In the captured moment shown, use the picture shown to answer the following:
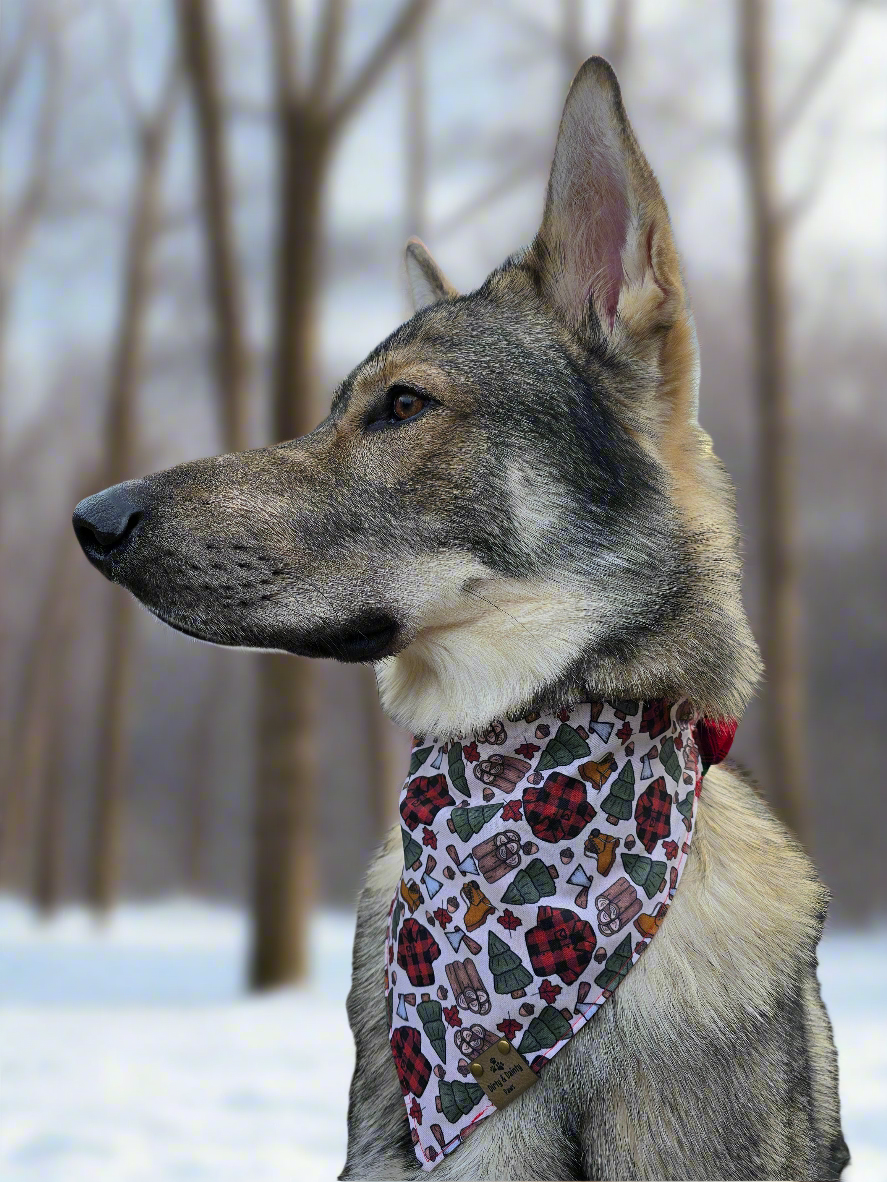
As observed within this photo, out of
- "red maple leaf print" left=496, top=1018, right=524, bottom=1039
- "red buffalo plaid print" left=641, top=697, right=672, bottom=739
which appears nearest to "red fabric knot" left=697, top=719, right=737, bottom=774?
"red buffalo plaid print" left=641, top=697, right=672, bottom=739

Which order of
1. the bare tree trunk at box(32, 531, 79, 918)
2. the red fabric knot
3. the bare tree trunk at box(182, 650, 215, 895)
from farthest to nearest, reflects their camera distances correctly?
the bare tree trunk at box(182, 650, 215, 895) → the bare tree trunk at box(32, 531, 79, 918) → the red fabric knot

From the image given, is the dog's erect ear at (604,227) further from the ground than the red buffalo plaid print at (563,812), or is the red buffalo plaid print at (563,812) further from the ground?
the dog's erect ear at (604,227)

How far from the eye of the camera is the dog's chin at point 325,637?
8.26 ft

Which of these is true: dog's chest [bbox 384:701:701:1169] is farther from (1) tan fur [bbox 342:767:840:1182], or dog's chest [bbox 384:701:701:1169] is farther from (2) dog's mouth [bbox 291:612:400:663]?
(2) dog's mouth [bbox 291:612:400:663]

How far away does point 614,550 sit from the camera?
2.55 m

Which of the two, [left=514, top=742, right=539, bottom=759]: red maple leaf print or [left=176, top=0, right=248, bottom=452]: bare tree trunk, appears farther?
[left=176, top=0, right=248, bottom=452]: bare tree trunk

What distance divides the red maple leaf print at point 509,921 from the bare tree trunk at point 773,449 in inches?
227

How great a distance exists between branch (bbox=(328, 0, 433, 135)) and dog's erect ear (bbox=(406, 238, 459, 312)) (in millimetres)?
4811

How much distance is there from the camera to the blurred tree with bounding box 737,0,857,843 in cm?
791

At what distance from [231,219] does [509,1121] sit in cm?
747

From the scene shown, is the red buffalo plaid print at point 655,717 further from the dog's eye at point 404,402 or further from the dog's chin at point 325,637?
the dog's eye at point 404,402

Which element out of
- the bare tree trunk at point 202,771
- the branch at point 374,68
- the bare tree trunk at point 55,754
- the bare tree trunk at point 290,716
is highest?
the branch at point 374,68

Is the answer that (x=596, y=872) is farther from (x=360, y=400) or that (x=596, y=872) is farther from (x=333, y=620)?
(x=360, y=400)

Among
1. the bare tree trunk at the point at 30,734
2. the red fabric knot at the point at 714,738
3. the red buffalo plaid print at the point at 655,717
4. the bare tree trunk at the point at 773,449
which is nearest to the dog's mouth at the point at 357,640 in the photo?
the red buffalo plaid print at the point at 655,717
